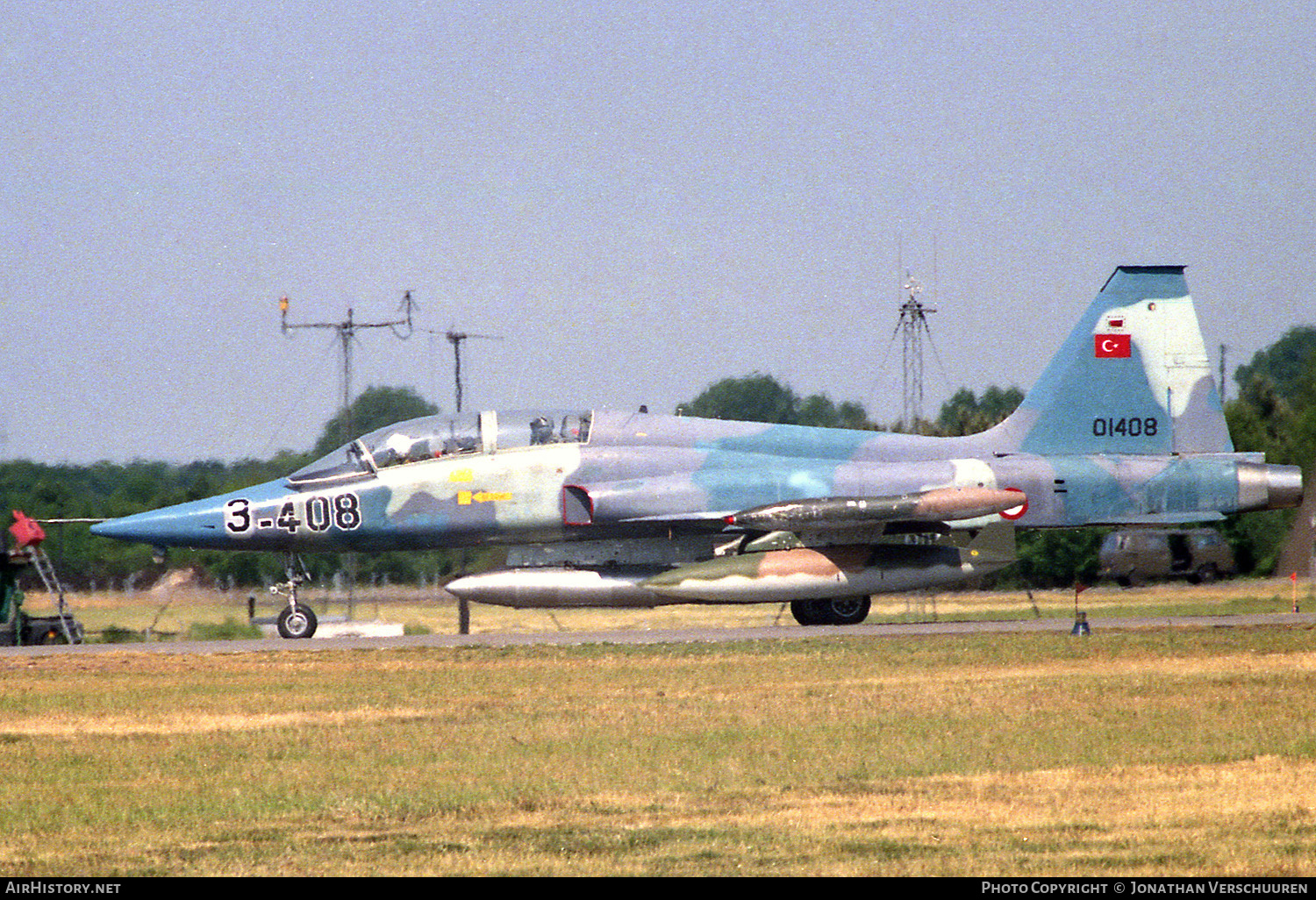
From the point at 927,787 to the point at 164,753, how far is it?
473 cm

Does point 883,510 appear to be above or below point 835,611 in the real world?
above

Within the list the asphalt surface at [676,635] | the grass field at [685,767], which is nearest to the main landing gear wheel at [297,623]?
the asphalt surface at [676,635]

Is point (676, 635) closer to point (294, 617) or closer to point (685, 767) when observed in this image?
point (294, 617)

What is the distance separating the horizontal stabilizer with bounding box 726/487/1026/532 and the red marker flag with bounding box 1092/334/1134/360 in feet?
9.07

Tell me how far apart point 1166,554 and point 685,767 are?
25.9 m

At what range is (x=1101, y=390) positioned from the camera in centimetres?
1980

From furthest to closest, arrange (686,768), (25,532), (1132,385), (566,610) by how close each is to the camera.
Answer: (566,610)
(1132,385)
(25,532)
(686,768)

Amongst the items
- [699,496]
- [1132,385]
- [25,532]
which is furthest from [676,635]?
[25,532]

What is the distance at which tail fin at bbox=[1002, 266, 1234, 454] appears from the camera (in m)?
19.7

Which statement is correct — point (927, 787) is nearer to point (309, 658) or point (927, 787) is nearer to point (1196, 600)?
point (309, 658)

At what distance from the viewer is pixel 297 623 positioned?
62.4 feet

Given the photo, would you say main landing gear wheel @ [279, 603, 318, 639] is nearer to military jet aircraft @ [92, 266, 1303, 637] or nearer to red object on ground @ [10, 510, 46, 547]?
military jet aircraft @ [92, 266, 1303, 637]

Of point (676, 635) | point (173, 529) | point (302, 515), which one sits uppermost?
point (302, 515)

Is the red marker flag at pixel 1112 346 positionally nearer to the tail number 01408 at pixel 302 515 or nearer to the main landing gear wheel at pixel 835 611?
the main landing gear wheel at pixel 835 611
